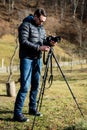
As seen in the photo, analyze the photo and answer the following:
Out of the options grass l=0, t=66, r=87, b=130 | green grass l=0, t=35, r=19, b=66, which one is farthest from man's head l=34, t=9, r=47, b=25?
green grass l=0, t=35, r=19, b=66

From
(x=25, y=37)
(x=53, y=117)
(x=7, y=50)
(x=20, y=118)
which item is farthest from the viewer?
(x=7, y=50)

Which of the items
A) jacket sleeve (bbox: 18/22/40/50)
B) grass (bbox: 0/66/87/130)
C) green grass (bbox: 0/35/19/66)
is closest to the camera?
grass (bbox: 0/66/87/130)

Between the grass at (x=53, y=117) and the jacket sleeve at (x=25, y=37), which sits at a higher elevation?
the jacket sleeve at (x=25, y=37)

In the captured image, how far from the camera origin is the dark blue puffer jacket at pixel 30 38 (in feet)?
28.6

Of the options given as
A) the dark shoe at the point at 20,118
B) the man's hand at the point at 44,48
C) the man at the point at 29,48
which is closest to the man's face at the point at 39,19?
the man at the point at 29,48

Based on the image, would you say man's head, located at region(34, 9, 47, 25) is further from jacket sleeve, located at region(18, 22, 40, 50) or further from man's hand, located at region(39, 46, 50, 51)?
man's hand, located at region(39, 46, 50, 51)

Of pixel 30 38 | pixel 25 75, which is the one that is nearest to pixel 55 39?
pixel 30 38

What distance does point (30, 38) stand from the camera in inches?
349

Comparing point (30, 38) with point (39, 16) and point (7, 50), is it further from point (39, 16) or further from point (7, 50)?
point (7, 50)

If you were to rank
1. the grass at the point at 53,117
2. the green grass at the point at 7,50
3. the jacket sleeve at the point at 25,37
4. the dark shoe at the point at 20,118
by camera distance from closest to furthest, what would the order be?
the grass at the point at 53,117 → the jacket sleeve at the point at 25,37 → the dark shoe at the point at 20,118 → the green grass at the point at 7,50

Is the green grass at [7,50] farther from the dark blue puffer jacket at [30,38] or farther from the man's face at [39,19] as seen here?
the man's face at [39,19]

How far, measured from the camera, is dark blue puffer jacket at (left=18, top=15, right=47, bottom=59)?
8.72 m

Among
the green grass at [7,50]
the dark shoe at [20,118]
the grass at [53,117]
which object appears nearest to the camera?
the grass at [53,117]

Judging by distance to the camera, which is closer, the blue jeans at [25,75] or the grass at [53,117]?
the grass at [53,117]
